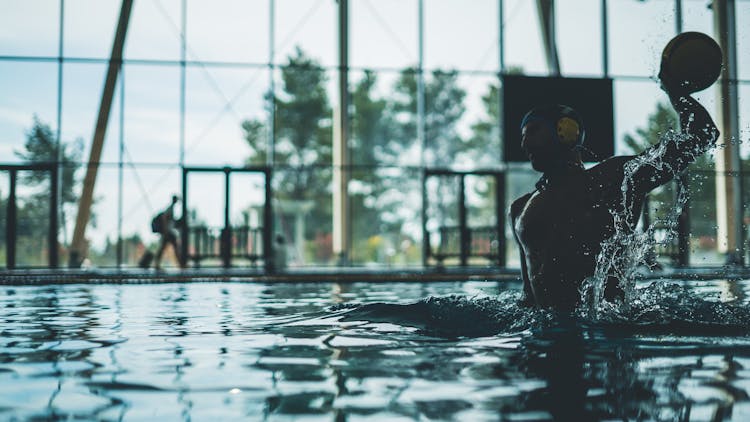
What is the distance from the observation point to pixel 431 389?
7.24 ft

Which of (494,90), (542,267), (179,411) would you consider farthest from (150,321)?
(494,90)

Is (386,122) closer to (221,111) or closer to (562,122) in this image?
(221,111)

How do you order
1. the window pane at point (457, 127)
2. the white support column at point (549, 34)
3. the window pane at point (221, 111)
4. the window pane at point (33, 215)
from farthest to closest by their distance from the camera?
1. the window pane at point (457, 127)
2. the window pane at point (33, 215)
3. the white support column at point (549, 34)
4. the window pane at point (221, 111)

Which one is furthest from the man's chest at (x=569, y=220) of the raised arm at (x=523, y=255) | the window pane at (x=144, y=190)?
the window pane at (x=144, y=190)

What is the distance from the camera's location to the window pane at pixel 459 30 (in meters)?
18.3

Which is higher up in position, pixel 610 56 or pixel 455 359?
pixel 610 56

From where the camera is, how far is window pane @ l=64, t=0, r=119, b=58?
53.3 feet

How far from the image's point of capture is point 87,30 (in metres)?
16.4

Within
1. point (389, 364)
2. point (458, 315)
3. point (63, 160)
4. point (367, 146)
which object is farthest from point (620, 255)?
point (367, 146)

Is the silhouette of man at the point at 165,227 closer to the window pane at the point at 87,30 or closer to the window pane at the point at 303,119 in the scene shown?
the window pane at the point at 87,30

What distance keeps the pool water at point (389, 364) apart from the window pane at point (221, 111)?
1160 cm

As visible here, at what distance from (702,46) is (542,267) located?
1.24m

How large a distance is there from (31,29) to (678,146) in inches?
639

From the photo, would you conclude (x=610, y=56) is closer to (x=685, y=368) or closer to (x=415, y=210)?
(x=685, y=368)
